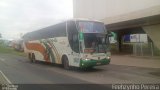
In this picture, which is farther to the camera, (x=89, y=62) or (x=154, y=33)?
(x=154, y=33)

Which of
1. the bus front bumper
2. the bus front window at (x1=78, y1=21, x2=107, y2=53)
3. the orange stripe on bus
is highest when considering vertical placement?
the bus front window at (x1=78, y1=21, x2=107, y2=53)

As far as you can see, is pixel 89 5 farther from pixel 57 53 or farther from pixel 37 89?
pixel 37 89

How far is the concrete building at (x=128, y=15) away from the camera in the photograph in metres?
37.2

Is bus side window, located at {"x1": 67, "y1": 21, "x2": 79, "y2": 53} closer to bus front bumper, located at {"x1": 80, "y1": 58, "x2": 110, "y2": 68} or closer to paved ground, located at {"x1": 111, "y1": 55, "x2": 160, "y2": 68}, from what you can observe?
bus front bumper, located at {"x1": 80, "y1": 58, "x2": 110, "y2": 68}

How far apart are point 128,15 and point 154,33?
3.99m

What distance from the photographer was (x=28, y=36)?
3531cm

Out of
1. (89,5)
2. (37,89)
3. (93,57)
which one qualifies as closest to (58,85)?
(37,89)

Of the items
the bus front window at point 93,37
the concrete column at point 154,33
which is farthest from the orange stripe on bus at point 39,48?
the concrete column at point 154,33

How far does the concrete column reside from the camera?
3784 centimetres

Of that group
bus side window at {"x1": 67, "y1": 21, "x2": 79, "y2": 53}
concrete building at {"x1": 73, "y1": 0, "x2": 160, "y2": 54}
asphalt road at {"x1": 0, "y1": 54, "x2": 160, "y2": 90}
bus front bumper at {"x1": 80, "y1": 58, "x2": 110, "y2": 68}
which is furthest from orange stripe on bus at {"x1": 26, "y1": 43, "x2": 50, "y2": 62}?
concrete building at {"x1": 73, "y1": 0, "x2": 160, "y2": 54}

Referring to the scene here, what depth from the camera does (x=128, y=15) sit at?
1580 inches

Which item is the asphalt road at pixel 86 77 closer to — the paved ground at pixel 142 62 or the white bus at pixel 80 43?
the white bus at pixel 80 43

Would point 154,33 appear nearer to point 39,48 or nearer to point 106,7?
point 39,48

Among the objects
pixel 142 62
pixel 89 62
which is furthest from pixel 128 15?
pixel 89 62
